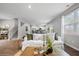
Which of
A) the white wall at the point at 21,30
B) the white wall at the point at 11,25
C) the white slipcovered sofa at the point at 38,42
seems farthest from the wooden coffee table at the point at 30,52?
the white wall at the point at 11,25

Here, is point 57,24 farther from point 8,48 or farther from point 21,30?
point 8,48

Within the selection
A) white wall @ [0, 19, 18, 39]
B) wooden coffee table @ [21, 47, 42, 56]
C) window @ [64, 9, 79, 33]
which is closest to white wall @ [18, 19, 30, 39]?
white wall @ [0, 19, 18, 39]

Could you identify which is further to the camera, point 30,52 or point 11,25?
point 11,25

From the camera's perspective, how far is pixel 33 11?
2.36 metres

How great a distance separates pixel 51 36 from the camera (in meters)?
2.40

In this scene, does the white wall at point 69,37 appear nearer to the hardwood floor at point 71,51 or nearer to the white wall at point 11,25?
the hardwood floor at point 71,51

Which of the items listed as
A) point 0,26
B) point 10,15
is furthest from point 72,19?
point 0,26

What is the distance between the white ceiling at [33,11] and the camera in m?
2.25

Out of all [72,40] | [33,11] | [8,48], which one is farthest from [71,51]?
[8,48]

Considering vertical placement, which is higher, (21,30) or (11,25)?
(11,25)

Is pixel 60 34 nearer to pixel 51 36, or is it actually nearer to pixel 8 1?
pixel 51 36

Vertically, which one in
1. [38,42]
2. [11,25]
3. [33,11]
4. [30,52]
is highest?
[33,11]

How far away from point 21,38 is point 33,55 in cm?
45

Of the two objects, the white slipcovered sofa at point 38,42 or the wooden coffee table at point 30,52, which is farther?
the white slipcovered sofa at point 38,42
